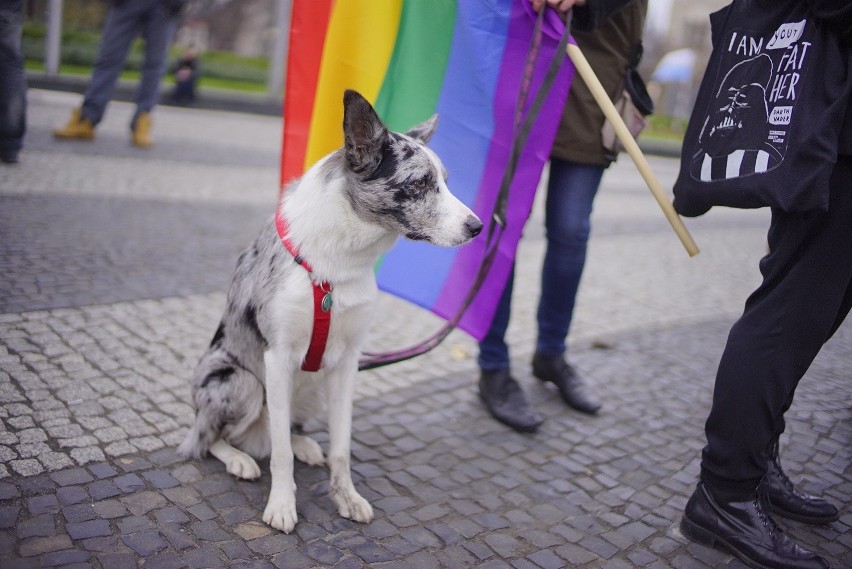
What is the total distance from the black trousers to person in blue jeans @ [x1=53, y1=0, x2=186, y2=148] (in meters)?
7.84

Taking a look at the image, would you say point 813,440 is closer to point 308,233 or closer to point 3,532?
point 308,233

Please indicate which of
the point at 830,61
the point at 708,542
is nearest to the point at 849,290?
the point at 830,61

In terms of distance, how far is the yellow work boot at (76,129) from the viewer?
28.1ft

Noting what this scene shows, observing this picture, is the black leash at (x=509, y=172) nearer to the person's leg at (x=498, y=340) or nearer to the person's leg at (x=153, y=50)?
the person's leg at (x=498, y=340)

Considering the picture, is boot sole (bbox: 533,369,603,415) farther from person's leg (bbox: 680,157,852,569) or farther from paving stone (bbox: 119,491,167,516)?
paving stone (bbox: 119,491,167,516)

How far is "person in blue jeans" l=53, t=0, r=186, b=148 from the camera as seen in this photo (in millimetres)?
8328

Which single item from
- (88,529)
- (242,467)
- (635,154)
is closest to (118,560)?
(88,529)

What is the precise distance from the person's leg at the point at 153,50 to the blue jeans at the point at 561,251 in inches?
265

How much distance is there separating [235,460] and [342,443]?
1.53ft

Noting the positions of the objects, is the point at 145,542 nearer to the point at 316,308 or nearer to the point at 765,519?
the point at 316,308

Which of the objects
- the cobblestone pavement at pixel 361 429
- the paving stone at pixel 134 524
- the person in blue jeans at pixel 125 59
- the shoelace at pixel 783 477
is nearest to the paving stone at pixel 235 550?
the cobblestone pavement at pixel 361 429

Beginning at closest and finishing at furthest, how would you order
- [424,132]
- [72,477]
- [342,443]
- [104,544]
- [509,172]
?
[104,544] → [72,477] → [342,443] → [424,132] → [509,172]

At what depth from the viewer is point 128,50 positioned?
868 centimetres

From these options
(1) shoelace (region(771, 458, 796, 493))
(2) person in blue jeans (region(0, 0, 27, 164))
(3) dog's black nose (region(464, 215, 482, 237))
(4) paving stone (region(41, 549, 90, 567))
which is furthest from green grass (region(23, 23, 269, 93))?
(1) shoelace (region(771, 458, 796, 493))
